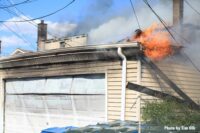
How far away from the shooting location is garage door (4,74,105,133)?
13609 mm

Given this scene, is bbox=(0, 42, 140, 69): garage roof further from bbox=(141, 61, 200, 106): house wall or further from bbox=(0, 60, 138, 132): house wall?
bbox=(141, 61, 200, 106): house wall

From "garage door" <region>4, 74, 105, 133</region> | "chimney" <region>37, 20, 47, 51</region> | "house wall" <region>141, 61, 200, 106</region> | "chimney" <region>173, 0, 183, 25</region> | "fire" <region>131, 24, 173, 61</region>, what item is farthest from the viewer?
"chimney" <region>37, 20, 47, 51</region>

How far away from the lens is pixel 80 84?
46.0 feet

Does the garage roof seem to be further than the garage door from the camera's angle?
No

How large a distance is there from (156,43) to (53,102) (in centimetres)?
477

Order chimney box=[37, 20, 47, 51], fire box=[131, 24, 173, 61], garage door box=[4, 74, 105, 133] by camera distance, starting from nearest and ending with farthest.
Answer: fire box=[131, 24, 173, 61]
garage door box=[4, 74, 105, 133]
chimney box=[37, 20, 47, 51]

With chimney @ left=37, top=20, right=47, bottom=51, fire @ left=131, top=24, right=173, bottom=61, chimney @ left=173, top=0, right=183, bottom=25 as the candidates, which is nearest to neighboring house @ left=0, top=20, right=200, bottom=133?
fire @ left=131, top=24, right=173, bottom=61

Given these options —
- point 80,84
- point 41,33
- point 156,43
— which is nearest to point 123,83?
point 156,43

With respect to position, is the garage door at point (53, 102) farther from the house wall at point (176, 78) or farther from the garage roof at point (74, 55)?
the house wall at point (176, 78)

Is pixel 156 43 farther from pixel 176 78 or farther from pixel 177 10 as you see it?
pixel 177 10

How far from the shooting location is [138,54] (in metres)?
12.2

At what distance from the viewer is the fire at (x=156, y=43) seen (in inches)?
479

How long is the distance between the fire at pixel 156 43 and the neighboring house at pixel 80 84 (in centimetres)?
31

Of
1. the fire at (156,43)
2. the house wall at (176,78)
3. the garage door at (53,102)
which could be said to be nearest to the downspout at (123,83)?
the house wall at (176,78)
